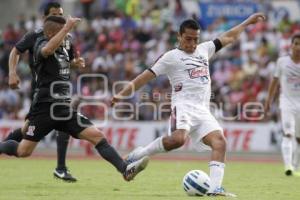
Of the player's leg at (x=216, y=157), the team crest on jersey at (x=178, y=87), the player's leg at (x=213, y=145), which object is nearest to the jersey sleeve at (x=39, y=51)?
Result: the team crest on jersey at (x=178, y=87)

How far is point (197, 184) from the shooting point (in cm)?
1084

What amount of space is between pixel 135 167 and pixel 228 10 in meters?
15.5

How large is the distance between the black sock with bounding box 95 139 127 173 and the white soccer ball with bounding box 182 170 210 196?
3.51ft

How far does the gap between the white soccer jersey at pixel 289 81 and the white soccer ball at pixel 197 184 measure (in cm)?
511

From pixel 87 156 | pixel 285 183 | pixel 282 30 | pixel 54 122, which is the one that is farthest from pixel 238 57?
pixel 54 122

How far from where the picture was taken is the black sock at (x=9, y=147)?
12.3 m

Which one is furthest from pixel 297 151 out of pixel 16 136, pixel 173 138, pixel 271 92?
pixel 16 136

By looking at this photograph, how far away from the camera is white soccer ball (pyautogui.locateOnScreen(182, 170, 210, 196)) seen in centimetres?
1084

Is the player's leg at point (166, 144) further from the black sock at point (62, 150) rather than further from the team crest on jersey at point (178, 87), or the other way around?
the black sock at point (62, 150)

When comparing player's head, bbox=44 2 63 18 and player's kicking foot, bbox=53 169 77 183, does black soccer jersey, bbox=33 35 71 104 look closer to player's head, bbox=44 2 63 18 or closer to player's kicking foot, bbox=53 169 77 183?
player's head, bbox=44 2 63 18

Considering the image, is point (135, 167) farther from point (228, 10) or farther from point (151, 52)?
Answer: point (151, 52)

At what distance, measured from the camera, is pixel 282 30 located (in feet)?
91.5

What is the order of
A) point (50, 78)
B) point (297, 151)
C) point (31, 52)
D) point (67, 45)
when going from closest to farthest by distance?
point (50, 78), point (67, 45), point (31, 52), point (297, 151)

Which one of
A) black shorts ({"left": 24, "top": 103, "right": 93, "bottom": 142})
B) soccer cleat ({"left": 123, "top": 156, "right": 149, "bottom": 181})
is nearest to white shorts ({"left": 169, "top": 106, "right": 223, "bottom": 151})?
soccer cleat ({"left": 123, "top": 156, "right": 149, "bottom": 181})
